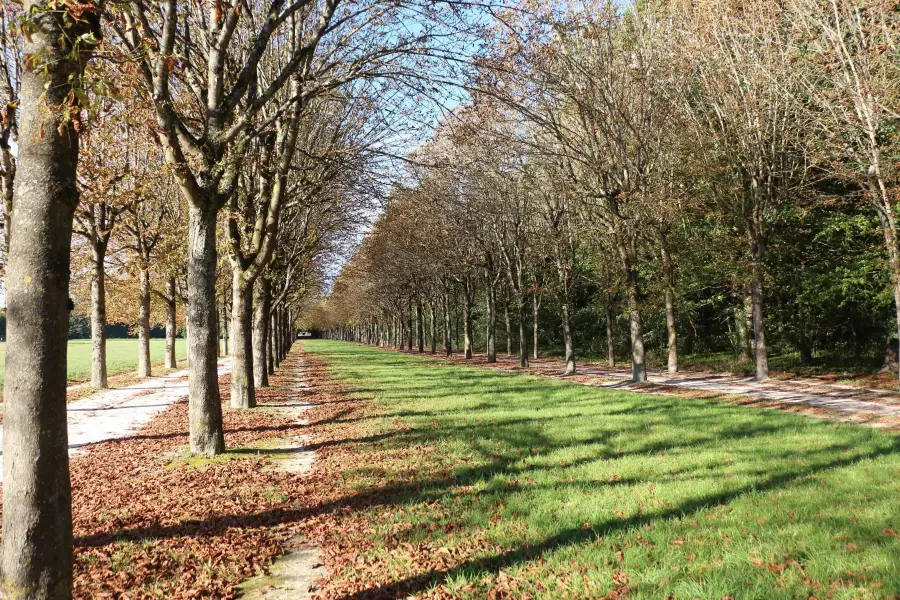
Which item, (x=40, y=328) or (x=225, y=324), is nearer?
(x=40, y=328)

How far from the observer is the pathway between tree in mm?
11884

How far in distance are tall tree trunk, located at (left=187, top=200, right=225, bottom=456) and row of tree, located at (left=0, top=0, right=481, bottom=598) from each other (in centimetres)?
3

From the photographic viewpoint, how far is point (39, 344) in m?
3.81

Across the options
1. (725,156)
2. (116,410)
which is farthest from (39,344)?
(725,156)

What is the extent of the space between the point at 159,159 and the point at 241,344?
8413mm

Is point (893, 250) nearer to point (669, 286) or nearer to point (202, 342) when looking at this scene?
point (669, 286)

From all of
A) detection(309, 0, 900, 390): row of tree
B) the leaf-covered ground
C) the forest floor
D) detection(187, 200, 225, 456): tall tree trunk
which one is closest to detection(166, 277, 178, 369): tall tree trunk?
detection(309, 0, 900, 390): row of tree

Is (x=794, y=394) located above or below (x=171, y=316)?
below

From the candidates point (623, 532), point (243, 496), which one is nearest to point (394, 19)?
point (243, 496)

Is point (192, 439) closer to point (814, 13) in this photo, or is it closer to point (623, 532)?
point (623, 532)

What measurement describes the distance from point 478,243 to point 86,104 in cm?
3064

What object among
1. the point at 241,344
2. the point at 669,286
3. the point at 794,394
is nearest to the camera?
the point at 241,344

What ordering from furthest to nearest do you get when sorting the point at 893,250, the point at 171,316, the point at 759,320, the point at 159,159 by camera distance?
the point at 171,316
the point at 759,320
the point at 159,159
the point at 893,250

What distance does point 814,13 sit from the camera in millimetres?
16484
